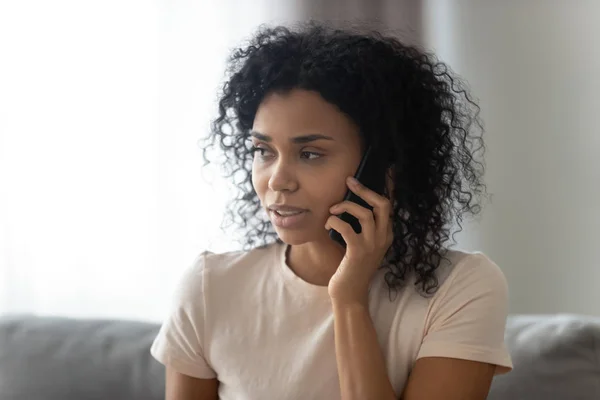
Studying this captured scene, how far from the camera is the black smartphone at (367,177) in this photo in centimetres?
115

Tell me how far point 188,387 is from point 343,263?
0.36 metres

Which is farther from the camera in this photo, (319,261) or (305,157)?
(319,261)

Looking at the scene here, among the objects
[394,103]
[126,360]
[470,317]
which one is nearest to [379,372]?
[470,317]

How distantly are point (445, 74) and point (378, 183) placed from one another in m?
0.24

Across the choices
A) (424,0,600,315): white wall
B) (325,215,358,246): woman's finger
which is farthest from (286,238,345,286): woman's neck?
(424,0,600,315): white wall

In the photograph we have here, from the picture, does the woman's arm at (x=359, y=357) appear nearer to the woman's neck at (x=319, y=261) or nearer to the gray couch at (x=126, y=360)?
the woman's neck at (x=319, y=261)

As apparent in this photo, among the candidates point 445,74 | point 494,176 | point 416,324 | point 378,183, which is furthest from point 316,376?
point 494,176

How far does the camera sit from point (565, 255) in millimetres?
1955

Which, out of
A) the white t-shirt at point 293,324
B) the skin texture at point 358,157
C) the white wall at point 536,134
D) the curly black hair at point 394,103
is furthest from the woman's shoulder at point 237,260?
the white wall at point 536,134

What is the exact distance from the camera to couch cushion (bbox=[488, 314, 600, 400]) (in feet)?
4.42

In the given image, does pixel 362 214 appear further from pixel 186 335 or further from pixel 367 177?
pixel 186 335

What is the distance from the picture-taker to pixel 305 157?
3.77ft

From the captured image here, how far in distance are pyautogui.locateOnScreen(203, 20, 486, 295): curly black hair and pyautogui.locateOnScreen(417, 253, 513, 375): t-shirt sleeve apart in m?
0.04

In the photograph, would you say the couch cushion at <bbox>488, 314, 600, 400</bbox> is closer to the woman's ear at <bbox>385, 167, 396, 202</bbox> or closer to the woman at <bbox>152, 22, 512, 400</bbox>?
the woman at <bbox>152, 22, 512, 400</bbox>
